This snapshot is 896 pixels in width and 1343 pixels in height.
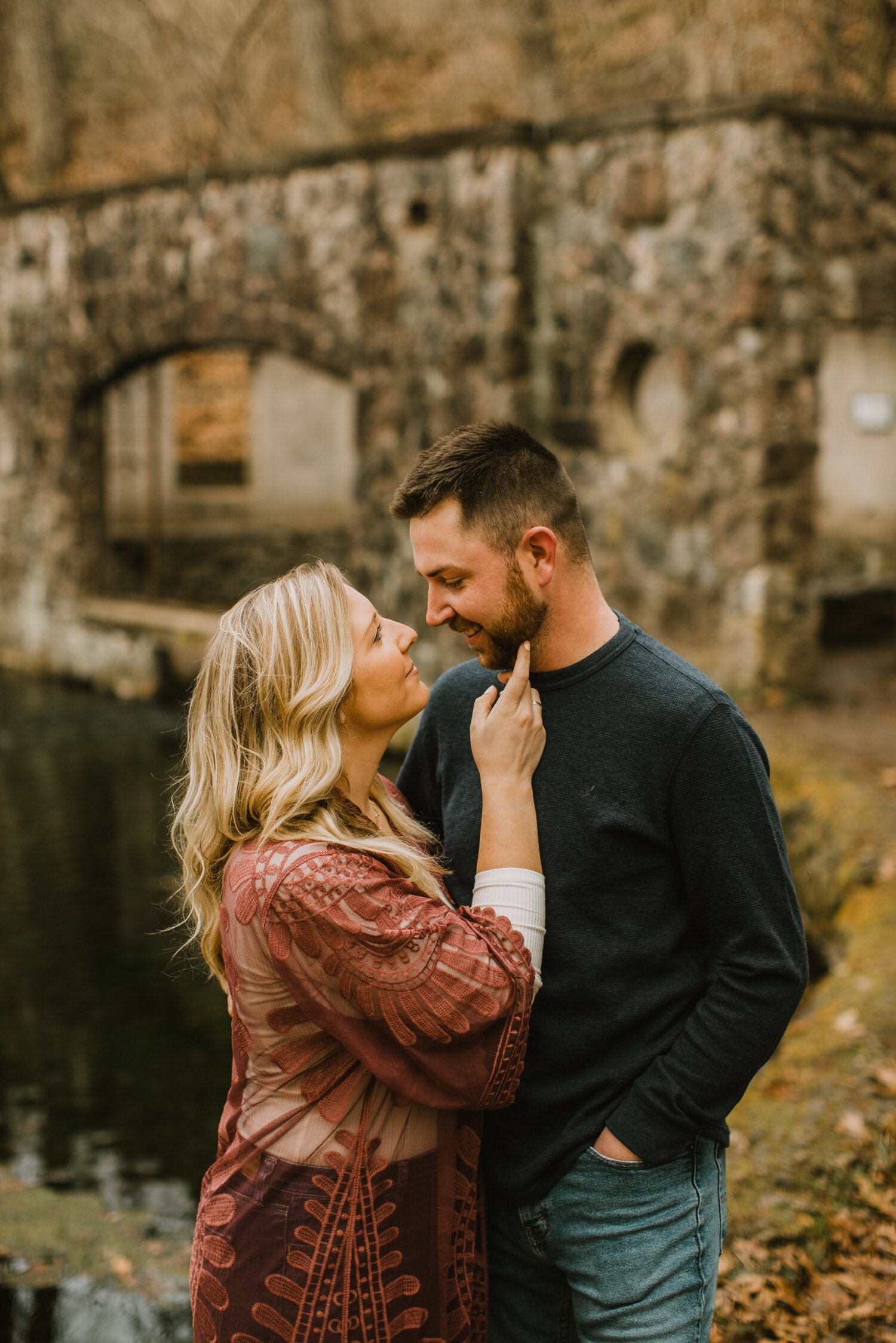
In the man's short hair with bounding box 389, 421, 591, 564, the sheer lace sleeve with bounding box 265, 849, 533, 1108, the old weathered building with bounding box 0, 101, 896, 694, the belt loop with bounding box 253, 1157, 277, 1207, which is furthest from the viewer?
the old weathered building with bounding box 0, 101, 896, 694

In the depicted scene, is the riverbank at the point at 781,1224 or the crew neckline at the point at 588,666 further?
the riverbank at the point at 781,1224

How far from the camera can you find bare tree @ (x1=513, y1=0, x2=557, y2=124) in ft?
50.2

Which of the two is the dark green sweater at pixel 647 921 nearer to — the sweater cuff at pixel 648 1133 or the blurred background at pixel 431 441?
the sweater cuff at pixel 648 1133

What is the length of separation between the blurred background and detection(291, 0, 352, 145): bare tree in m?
0.06

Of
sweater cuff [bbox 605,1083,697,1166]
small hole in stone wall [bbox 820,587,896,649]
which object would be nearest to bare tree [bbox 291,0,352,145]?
small hole in stone wall [bbox 820,587,896,649]

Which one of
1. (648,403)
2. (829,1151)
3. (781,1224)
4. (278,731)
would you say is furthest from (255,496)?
(278,731)

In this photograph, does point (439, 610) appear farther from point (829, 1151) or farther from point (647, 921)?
point (829, 1151)

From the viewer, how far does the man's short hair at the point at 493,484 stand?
6.70ft

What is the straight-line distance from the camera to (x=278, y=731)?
1.99m

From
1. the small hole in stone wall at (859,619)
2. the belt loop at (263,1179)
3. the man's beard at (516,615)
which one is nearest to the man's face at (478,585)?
the man's beard at (516,615)

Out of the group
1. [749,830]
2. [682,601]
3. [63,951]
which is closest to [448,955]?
[749,830]

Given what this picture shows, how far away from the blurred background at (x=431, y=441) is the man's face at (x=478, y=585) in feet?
6.48

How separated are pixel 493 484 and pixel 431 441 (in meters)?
7.40

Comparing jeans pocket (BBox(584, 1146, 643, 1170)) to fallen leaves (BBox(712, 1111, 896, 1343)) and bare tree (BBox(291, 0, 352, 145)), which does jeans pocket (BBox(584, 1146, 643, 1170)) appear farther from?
bare tree (BBox(291, 0, 352, 145))
